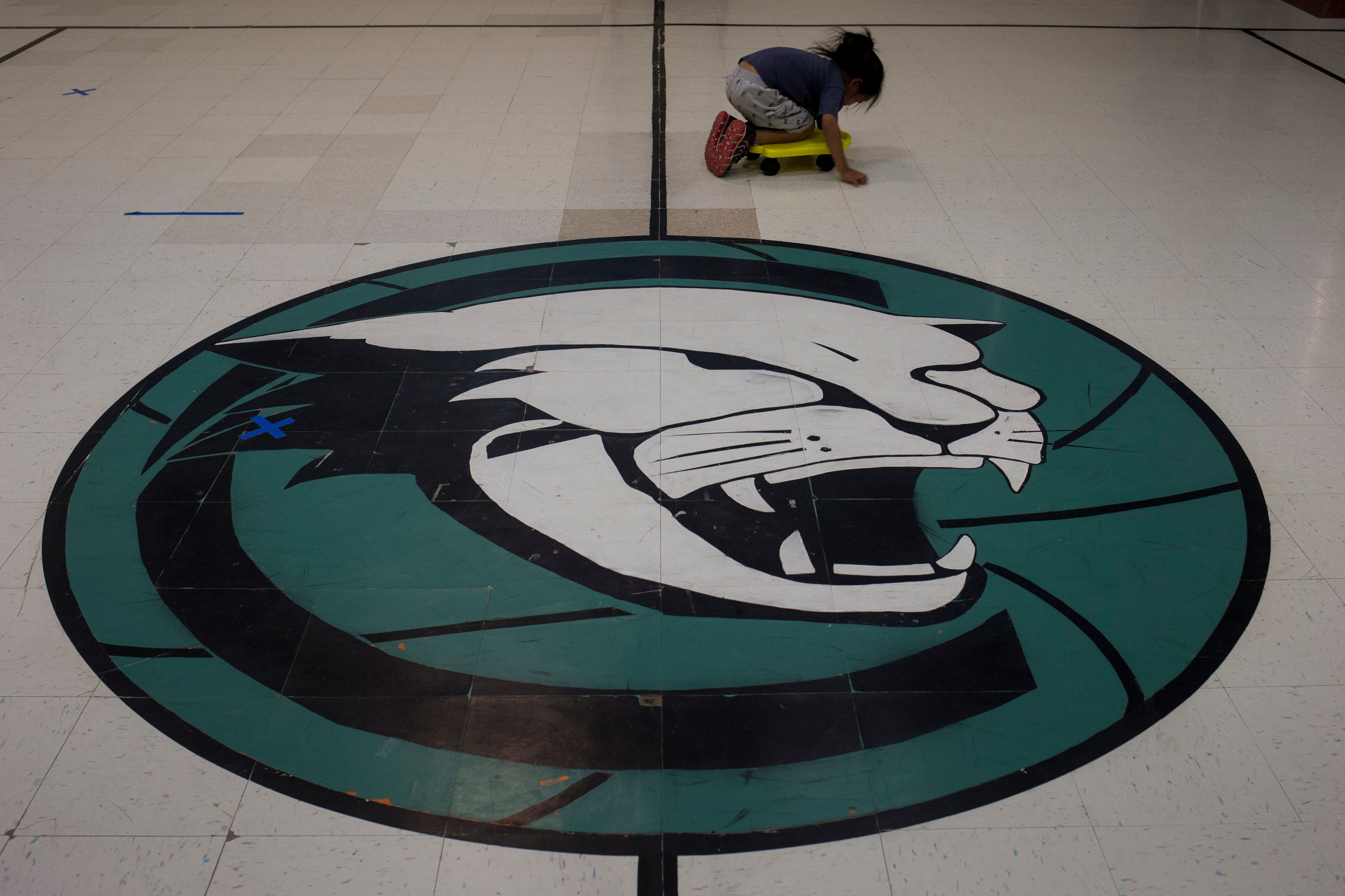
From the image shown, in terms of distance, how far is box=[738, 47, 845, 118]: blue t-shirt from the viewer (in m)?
4.72

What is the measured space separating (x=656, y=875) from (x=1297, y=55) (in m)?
7.81

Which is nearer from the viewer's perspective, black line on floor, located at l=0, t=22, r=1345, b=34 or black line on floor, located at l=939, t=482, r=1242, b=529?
black line on floor, located at l=939, t=482, r=1242, b=529

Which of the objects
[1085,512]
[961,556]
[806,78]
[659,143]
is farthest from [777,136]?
[961,556]

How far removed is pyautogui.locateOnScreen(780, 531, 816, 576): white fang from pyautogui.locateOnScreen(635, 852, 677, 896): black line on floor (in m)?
0.90

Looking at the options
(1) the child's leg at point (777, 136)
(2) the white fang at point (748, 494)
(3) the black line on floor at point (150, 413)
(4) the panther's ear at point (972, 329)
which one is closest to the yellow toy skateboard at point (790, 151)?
(1) the child's leg at point (777, 136)

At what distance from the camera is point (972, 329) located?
3.70 m

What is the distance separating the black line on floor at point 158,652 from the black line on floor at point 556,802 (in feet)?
3.19

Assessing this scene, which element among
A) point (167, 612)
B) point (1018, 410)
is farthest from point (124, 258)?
point (1018, 410)

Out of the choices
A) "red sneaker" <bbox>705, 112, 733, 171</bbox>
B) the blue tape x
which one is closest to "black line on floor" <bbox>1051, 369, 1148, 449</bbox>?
"red sneaker" <bbox>705, 112, 733, 171</bbox>

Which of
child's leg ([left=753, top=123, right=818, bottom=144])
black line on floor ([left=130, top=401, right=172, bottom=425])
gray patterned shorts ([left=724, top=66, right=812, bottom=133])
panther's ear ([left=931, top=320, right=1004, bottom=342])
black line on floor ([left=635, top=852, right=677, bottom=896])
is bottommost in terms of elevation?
black line on floor ([left=635, top=852, right=677, bottom=896])

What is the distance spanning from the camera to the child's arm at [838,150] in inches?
186

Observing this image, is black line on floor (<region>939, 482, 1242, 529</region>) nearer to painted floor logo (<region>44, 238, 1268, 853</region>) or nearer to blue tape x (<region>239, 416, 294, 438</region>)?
painted floor logo (<region>44, 238, 1268, 853</region>)

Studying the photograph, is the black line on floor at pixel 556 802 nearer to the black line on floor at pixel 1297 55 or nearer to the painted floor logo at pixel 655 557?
the painted floor logo at pixel 655 557

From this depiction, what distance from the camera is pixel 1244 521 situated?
9.29 ft
